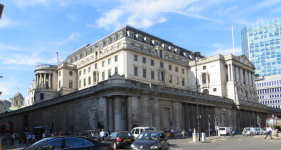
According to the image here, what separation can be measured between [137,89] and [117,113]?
5040 mm

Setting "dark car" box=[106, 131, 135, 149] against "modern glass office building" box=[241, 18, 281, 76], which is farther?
"modern glass office building" box=[241, 18, 281, 76]

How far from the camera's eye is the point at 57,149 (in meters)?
10.6

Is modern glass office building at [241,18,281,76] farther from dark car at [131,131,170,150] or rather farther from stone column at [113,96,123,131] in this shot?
dark car at [131,131,170,150]

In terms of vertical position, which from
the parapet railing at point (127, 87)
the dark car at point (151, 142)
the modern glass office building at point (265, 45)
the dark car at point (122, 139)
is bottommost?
the dark car at point (122, 139)

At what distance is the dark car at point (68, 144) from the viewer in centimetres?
1048

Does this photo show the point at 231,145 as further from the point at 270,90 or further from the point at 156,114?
the point at 270,90

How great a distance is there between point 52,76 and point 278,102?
9711 centimetres

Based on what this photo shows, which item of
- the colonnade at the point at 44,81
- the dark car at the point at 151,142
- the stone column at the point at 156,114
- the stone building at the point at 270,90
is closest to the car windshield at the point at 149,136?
the dark car at the point at 151,142

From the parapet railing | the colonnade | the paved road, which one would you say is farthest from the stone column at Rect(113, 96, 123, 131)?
the colonnade

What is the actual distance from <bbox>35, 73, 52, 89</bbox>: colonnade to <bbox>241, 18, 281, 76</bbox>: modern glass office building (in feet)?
407

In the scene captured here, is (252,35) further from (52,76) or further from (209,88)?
(52,76)

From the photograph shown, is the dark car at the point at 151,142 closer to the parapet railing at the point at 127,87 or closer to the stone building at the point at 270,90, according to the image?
the parapet railing at the point at 127,87

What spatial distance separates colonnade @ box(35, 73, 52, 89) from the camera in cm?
8350

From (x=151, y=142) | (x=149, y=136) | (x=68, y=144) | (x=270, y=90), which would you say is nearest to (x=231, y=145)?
(x=149, y=136)
